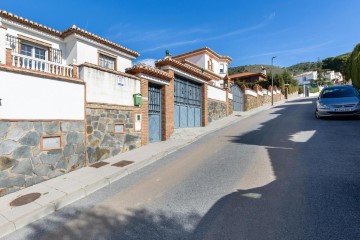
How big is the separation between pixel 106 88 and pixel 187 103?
6.42 metres

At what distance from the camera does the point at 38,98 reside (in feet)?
18.7

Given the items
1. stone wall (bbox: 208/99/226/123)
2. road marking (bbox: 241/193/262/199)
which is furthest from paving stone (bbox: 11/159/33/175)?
stone wall (bbox: 208/99/226/123)

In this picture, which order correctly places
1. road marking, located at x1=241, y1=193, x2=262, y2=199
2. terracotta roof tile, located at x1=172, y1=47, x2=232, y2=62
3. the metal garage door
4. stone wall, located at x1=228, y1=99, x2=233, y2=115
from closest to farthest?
road marking, located at x1=241, y1=193, x2=262, y2=199 → stone wall, located at x1=228, y1=99, x2=233, y2=115 → the metal garage door → terracotta roof tile, located at x1=172, y1=47, x2=232, y2=62

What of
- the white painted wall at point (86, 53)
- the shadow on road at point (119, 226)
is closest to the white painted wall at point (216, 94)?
the white painted wall at point (86, 53)

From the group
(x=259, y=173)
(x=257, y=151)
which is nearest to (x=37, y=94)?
(x=259, y=173)

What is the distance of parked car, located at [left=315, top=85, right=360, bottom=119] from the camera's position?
9.80 metres

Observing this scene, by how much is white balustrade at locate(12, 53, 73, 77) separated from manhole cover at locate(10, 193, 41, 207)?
3364 mm

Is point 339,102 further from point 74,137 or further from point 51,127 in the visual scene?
point 51,127

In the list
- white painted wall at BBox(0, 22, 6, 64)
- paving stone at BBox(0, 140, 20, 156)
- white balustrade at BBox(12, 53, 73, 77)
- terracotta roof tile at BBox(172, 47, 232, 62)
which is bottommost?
paving stone at BBox(0, 140, 20, 156)

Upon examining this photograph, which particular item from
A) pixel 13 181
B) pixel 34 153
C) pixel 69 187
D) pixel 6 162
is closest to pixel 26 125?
pixel 34 153

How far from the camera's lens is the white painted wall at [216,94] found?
16005mm

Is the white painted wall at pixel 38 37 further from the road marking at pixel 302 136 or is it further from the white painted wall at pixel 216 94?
the road marking at pixel 302 136

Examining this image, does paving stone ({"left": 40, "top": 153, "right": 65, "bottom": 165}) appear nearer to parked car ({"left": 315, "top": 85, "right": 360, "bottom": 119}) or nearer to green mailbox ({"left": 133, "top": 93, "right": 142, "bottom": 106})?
green mailbox ({"left": 133, "top": 93, "right": 142, "bottom": 106})

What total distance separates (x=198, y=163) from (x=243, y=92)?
58.1 feet
